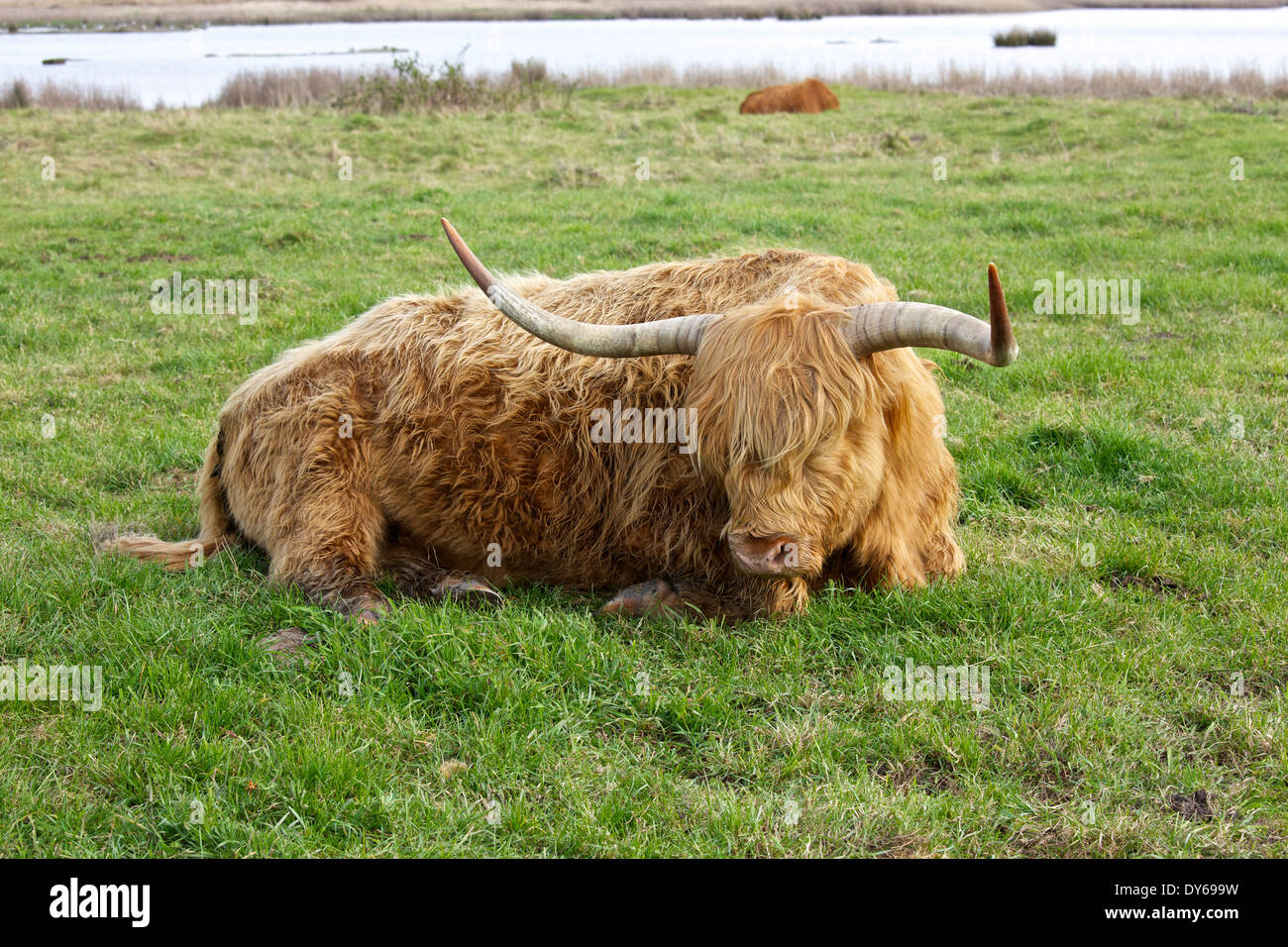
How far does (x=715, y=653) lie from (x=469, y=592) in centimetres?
101

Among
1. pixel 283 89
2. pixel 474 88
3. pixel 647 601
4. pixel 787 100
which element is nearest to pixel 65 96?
pixel 283 89

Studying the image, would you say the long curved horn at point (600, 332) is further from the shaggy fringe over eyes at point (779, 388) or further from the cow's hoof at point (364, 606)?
the cow's hoof at point (364, 606)

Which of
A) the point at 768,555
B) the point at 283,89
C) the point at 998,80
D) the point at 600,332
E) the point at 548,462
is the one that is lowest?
the point at 768,555

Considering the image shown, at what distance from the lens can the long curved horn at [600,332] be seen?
12.5ft

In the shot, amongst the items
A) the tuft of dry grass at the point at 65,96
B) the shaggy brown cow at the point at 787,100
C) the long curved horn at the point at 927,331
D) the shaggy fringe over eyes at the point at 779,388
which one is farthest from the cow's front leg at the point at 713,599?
the tuft of dry grass at the point at 65,96

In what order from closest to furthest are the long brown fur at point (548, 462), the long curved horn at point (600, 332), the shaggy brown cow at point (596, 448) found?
the shaggy brown cow at point (596, 448), the long curved horn at point (600, 332), the long brown fur at point (548, 462)

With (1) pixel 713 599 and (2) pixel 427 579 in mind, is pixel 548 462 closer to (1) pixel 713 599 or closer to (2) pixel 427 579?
(2) pixel 427 579

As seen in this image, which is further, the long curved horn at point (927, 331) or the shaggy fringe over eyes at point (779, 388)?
the shaggy fringe over eyes at point (779, 388)

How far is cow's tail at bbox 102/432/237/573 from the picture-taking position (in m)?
4.45

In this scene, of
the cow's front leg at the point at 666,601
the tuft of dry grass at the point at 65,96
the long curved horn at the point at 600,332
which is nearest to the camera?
the long curved horn at the point at 600,332

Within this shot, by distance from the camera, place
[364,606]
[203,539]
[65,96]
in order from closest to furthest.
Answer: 1. [364,606]
2. [203,539]
3. [65,96]

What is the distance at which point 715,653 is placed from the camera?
3725mm

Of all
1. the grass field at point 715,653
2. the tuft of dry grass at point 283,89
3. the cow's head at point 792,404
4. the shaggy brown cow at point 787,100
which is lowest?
the grass field at point 715,653

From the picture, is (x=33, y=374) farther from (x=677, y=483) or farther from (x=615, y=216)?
(x=615, y=216)
